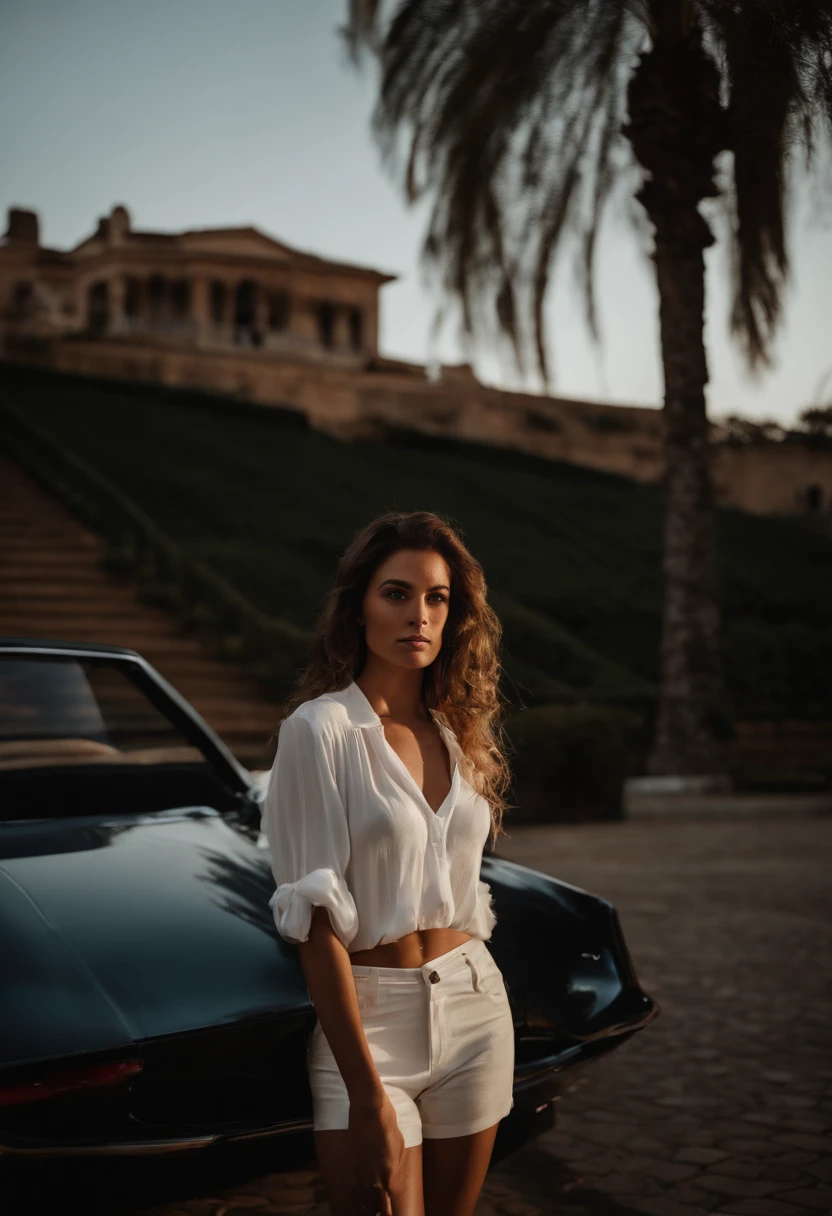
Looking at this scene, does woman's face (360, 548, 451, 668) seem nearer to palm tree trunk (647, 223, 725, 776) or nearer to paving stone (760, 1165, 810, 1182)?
paving stone (760, 1165, 810, 1182)

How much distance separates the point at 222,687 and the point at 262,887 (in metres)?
10.5

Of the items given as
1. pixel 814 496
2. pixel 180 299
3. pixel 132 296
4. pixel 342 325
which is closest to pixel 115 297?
pixel 132 296

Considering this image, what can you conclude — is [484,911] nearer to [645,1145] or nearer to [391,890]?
[391,890]

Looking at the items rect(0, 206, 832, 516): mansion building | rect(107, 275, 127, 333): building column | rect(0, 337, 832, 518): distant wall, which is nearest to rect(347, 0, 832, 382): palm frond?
rect(0, 206, 832, 516): mansion building

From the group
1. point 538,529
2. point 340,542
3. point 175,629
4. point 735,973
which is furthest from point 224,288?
point 735,973

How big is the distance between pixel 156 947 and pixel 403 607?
0.97 meters

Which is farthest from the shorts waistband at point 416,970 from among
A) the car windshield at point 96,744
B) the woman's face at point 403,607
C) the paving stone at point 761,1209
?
the paving stone at point 761,1209

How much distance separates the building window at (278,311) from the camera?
205 ft

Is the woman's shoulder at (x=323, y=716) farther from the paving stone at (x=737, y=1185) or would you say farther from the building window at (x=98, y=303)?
the building window at (x=98, y=303)

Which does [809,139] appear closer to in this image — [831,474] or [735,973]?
[735,973]

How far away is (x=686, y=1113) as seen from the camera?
3875 millimetres

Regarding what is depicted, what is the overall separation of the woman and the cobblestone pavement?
0.66 metres

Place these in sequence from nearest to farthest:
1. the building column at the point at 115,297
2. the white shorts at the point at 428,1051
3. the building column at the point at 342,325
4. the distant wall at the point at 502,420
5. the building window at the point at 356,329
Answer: the white shorts at the point at 428,1051 → the distant wall at the point at 502,420 → the building column at the point at 115,297 → the building column at the point at 342,325 → the building window at the point at 356,329

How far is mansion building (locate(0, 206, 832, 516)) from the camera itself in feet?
144
